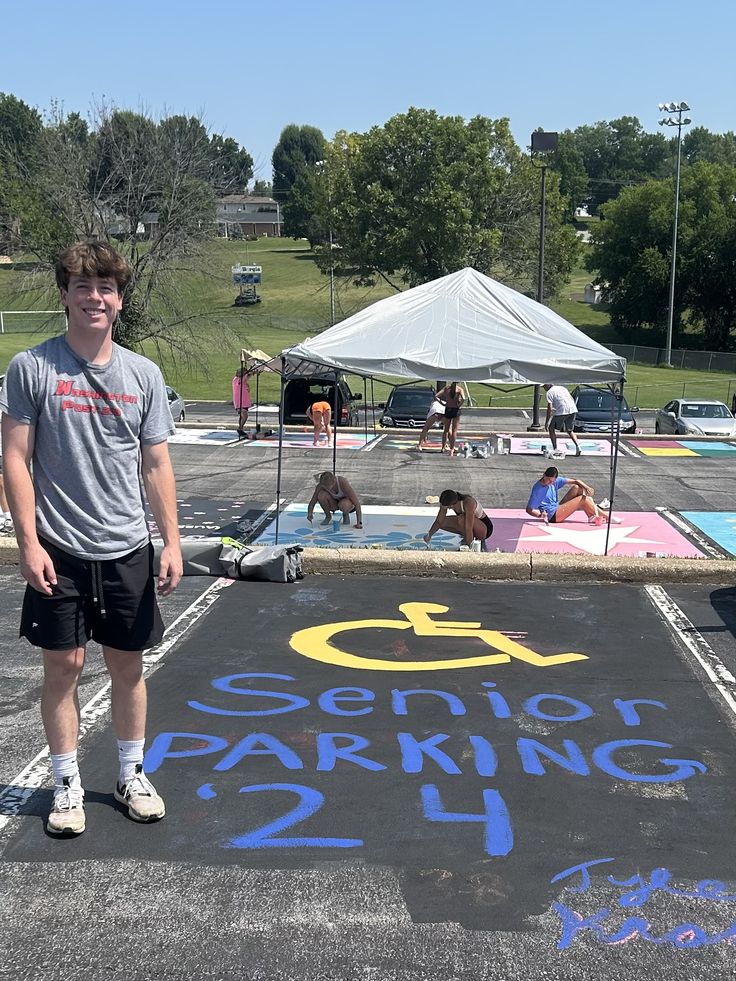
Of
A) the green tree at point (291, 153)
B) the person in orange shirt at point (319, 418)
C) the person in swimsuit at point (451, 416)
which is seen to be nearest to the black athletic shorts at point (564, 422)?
the person in swimsuit at point (451, 416)

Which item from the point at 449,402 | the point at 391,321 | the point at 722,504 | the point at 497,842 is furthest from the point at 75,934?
the point at 449,402

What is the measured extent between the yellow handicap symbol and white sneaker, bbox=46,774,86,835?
2.12 meters

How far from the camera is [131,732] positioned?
3854 millimetres

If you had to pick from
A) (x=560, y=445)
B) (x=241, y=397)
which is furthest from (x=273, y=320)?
(x=560, y=445)

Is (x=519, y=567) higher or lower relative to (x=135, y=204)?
lower

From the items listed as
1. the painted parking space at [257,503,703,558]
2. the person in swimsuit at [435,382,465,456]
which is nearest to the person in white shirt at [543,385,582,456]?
the person in swimsuit at [435,382,465,456]

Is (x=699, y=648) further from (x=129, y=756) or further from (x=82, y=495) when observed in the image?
(x=82, y=495)

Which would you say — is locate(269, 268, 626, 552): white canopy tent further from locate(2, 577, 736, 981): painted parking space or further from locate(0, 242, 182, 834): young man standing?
locate(0, 242, 182, 834): young man standing

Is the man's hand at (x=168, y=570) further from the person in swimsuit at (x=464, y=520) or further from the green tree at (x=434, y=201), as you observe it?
the green tree at (x=434, y=201)

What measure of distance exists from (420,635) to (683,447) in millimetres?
16756

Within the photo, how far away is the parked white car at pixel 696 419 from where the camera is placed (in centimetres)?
2434

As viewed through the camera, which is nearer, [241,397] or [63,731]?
[63,731]

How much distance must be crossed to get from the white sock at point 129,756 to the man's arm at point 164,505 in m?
0.62

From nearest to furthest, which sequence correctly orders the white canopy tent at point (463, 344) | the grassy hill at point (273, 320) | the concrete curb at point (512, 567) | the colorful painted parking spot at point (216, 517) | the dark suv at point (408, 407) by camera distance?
the concrete curb at point (512, 567) < the white canopy tent at point (463, 344) < the colorful painted parking spot at point (216, 517) < the dark suv at point (408, 407) < the grassy hill at point (273, 320)
